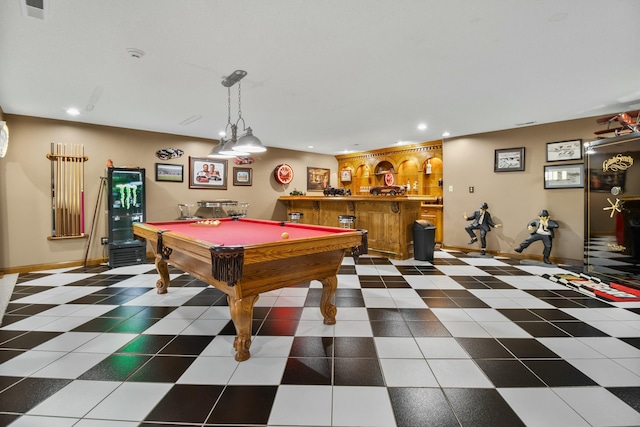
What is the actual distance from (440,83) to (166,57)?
3.00 metres

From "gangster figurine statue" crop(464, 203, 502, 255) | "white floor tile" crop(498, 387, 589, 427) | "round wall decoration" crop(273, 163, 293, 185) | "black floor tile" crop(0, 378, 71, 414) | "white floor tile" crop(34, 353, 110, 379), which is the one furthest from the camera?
"round wall decoration" crop(273, 163, 293, 185)

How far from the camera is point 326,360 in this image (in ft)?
7.18

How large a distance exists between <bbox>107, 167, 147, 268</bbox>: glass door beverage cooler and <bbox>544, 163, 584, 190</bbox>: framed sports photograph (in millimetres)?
7451

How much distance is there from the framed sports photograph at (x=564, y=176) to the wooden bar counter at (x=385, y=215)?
6.77 ft

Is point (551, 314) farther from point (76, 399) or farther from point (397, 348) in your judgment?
point (76, 399)

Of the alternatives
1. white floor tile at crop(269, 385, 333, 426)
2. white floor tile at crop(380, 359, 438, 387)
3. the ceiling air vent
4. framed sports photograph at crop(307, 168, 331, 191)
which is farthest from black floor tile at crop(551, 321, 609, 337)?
framed sports photograph at crop(307, 168, 331, 191)

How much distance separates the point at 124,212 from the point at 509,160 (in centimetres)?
747

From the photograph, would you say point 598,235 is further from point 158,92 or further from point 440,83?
point 158,92

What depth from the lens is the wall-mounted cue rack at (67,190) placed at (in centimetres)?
502

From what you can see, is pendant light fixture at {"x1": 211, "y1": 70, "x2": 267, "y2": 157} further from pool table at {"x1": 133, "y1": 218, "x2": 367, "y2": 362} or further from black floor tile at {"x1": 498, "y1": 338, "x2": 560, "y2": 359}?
black floor tile at {"x1": 498, "y1": 338, "x2": 560, "y2": 359}

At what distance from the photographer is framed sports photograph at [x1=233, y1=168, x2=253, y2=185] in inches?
283

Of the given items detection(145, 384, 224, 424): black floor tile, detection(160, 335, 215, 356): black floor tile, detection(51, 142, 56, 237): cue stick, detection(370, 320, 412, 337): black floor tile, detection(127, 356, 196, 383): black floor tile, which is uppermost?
detection(51, 142, 56, 237): cue stick

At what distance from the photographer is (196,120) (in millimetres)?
5125

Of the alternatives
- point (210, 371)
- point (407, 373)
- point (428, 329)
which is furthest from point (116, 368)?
point (428, 329)
